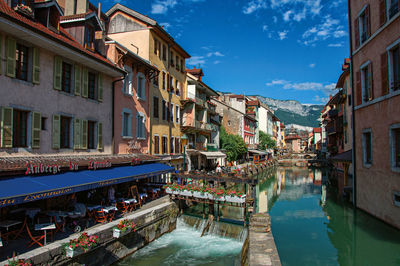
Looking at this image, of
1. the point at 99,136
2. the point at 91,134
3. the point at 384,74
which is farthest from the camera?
the point at 99,136

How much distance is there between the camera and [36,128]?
11.8 meters

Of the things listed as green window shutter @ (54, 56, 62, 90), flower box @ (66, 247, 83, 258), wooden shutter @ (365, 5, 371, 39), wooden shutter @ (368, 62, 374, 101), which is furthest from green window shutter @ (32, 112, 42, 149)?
wooden shutter @ (365, 5, 371, 39)

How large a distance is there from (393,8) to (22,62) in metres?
17.7

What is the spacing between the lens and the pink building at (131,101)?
17.7 m

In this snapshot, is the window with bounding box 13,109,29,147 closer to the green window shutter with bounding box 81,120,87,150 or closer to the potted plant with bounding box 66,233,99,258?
the green window shutter with bounding box 81,120,87,150

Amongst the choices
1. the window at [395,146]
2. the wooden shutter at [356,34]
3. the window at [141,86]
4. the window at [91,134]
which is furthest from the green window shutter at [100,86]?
the wooden shutter at [356,34]

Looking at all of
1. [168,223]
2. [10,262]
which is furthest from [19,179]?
[168,223]

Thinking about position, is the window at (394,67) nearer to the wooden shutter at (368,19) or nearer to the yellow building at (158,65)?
the wooden shutter at (368,19)

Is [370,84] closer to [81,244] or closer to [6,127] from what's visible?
[81,244]

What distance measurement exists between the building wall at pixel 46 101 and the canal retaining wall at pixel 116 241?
4.35m

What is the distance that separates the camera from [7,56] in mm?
10570

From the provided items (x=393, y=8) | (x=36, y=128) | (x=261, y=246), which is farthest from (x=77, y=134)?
(x=393, y=8)

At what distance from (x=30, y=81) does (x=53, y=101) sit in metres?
1.42

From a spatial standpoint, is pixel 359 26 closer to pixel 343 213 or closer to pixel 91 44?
pixel 343 213
